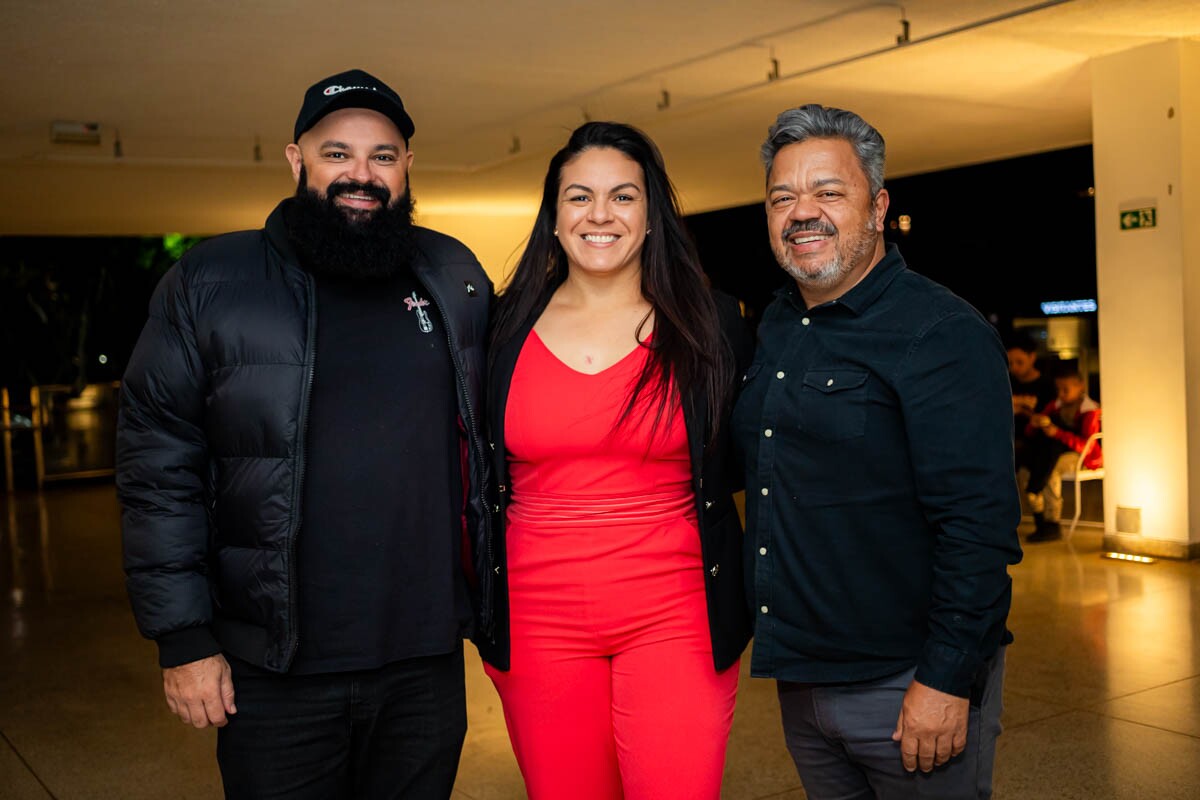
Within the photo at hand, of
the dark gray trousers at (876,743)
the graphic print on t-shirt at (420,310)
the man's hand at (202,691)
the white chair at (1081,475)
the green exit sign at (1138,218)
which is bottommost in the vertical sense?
the white chair at (1081,475)

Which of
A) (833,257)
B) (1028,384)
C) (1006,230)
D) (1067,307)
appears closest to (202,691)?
(833,257)

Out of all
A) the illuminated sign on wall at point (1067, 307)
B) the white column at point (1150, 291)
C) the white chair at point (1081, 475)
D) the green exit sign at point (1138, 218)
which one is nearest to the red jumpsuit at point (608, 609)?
the white column at point (1150, 291)

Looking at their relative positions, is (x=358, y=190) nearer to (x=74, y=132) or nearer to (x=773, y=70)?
(x=773, y=70)

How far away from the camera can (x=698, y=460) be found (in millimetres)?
2336

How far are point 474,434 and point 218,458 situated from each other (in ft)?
1.64

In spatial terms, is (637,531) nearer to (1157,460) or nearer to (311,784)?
(311,784)

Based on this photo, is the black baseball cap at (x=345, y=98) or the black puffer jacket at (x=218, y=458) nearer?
the black puffer jacket at (x=218, y=458)

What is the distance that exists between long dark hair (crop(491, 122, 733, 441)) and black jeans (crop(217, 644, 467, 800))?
0.68 meters

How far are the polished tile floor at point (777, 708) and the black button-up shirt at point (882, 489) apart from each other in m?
1.81

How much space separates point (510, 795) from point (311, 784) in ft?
5.43

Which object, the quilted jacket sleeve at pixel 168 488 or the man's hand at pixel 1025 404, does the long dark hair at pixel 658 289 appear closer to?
the quilted jacket sleeve at pixel 168 488

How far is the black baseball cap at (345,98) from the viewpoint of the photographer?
90.7 inches

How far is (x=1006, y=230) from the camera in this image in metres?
15.9

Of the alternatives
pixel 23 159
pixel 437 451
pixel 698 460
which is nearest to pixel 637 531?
pixel 698 460
